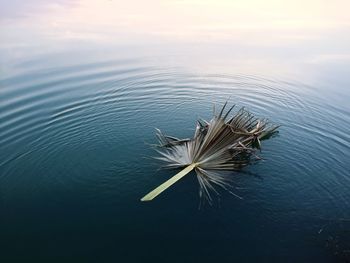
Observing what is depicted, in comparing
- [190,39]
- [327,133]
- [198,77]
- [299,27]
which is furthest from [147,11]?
[327,133]

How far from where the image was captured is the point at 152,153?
13398 millimetres

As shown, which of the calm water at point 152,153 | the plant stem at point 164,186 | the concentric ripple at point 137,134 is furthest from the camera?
the concentric ripple at point 137,134

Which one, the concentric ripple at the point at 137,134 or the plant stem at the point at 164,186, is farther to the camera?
the concentric ripple at the point at 137,134

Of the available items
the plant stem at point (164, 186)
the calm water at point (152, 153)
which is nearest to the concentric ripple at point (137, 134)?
the calm water at point (152, 153)

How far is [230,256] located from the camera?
31.1 ft

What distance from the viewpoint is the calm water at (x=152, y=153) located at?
989 cm

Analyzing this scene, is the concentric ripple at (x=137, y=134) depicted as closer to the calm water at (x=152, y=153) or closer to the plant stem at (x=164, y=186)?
the calm water at (x=152, y=153)

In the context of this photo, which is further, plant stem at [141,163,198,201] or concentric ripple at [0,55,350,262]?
concentric ripple at [0,55,350,262]

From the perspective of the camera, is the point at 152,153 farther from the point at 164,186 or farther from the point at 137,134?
the point at 164,186

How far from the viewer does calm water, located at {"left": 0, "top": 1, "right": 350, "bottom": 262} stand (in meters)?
9.89

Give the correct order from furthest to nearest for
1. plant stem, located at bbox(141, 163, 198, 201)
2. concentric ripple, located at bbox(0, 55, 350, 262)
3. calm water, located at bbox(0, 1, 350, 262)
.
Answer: concentric ripple, located at bbox(0, 55, 350, 262), plant stem, located at bbox(141, 163, 198, 201), calm water, located at bbox(0, 1, 350, 262)

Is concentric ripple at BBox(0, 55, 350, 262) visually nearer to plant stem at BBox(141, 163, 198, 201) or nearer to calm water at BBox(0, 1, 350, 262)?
calm water at BBox(0, 1, 350, 262)

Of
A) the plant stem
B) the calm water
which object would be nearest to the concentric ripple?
the calm water

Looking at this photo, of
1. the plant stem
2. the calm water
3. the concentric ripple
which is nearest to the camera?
the calm water
